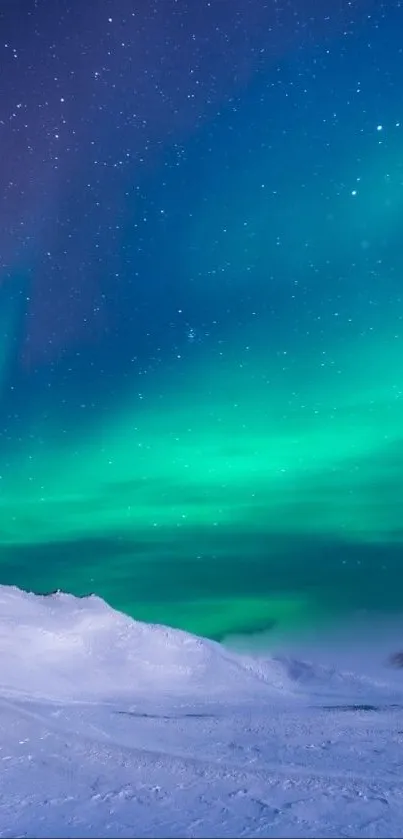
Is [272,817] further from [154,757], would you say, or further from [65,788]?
[154,757]

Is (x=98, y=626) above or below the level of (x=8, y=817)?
above

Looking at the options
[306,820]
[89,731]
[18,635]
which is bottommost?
[306,820]

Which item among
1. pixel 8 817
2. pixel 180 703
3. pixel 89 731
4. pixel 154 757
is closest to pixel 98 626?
pixel 180 703

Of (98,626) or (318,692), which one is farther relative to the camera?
(98,626)

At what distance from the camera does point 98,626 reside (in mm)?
71875

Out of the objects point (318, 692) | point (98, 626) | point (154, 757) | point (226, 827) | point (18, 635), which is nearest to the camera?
point (226, 827)

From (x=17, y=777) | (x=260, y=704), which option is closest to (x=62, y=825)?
(x=17, y=777)

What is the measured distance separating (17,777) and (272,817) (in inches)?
232

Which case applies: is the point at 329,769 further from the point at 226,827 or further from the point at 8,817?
the point at 8,817

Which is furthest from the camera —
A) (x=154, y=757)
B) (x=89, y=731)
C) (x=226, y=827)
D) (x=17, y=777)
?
(x=89, y=731)

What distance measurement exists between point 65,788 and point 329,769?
18.0ft

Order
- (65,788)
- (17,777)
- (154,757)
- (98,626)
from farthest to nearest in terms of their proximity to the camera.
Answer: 1. (98,626)
2. (154,757)
3. (17,777)
4. (65,788)

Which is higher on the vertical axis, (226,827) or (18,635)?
(18,635)

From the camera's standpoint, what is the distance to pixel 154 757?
16375mm
